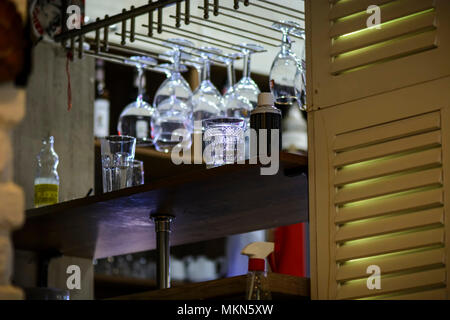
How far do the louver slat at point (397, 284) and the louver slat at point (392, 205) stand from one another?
5.2 inches

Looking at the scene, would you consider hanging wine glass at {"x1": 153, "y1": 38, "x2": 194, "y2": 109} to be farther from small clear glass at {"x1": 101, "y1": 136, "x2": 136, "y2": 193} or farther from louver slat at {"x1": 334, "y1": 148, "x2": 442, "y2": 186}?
louver slat at {"x1": 334, "y1": 148, "x2": 442, "y2": 186}

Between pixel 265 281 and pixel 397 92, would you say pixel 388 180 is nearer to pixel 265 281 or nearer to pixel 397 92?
pixel 397 92

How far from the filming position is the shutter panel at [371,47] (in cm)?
184

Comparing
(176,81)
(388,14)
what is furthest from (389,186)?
(176,81)

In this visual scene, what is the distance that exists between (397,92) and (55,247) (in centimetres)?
144

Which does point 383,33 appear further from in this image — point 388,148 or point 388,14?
point 388,148

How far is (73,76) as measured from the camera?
3.30 meters

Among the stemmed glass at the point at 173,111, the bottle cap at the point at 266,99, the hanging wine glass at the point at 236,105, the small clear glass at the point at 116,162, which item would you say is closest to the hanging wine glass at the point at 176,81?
the stemmed glass at the point at 173,111

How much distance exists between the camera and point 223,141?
224cm

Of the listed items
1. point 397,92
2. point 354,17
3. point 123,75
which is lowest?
point 397,92

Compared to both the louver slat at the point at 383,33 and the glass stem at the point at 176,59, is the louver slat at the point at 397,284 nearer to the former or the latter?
the louver slat at the point at 383,33

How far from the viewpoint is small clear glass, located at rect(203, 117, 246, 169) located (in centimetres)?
223
